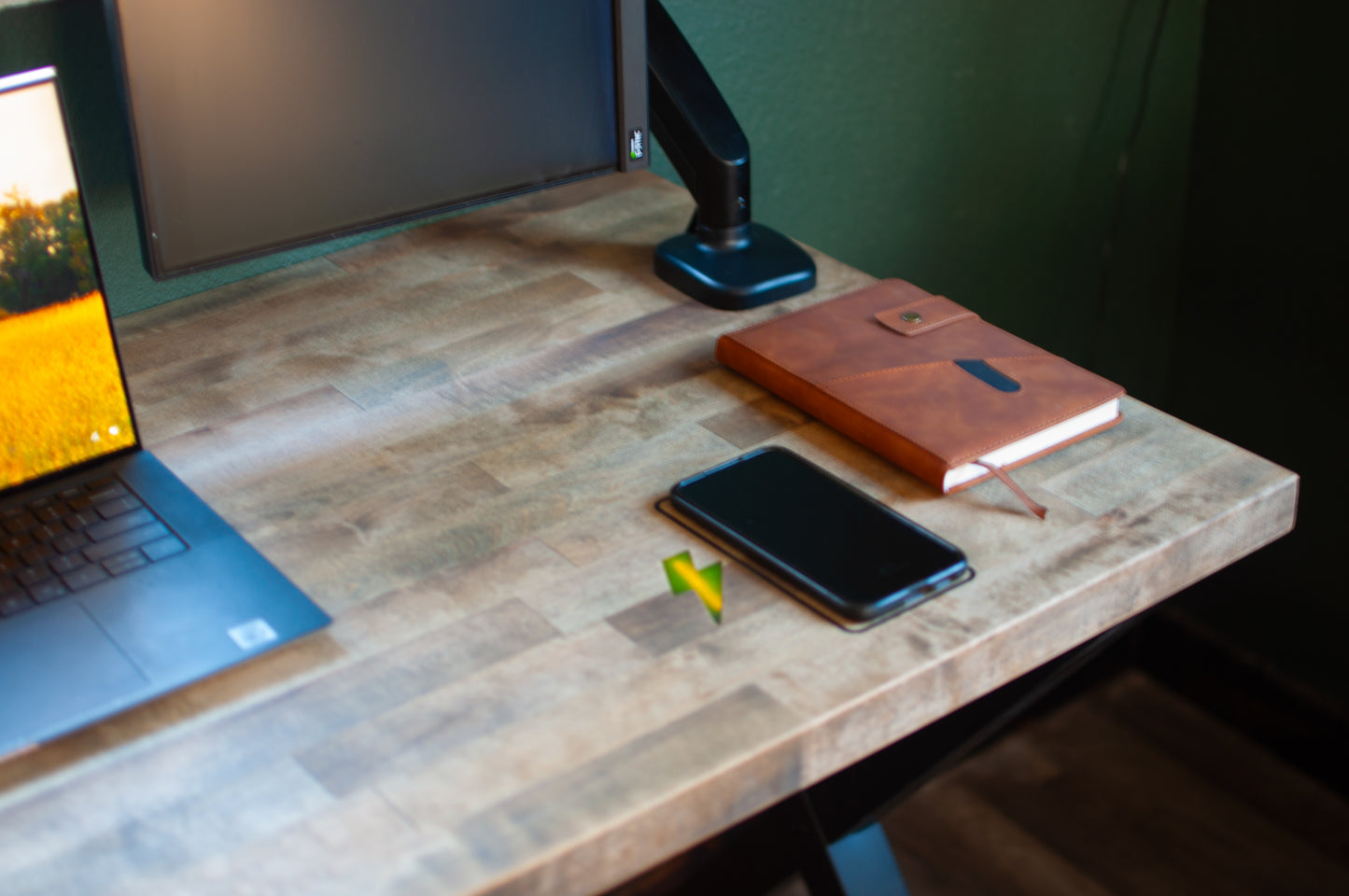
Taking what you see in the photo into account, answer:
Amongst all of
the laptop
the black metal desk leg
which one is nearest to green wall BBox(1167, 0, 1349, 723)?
the black metal desk leg

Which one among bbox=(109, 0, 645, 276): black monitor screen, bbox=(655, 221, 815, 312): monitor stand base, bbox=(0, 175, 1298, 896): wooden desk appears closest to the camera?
bbox=(0, 175, 1298, 896): wooden desk

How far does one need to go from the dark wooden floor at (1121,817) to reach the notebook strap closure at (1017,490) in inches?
37.1

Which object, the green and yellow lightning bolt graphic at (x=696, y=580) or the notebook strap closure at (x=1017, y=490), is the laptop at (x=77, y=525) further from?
the notebook strap closure at (x=1017, y=490)

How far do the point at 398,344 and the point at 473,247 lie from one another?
197mm

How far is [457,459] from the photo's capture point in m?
0.97

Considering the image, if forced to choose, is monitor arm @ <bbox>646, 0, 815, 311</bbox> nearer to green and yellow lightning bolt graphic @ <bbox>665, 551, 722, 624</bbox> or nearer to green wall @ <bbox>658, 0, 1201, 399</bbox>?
green wall @ <bbox>658, 0, 1201, 399</bbox>

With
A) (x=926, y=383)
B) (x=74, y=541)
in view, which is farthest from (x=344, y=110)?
(x=926, y=383)

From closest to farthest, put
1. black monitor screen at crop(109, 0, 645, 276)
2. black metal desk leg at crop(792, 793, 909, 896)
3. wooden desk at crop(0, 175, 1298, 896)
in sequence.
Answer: wooden desk at crop(0, 175, 1298, 896) < black monitor screen at crop(109, 0, 645, 276) < black metal desk leg at crop(792, 793, 909, 896)

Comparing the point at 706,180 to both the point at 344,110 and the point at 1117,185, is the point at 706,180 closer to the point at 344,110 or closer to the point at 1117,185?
the point at 344,110

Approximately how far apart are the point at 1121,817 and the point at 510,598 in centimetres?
128

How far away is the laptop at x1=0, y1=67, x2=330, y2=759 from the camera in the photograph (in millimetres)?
762

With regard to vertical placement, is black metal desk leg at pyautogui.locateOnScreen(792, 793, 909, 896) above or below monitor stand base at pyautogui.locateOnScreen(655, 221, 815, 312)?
below

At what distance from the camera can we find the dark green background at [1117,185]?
1610 mm

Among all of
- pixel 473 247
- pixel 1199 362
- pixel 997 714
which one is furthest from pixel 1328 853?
pixel 473 247
